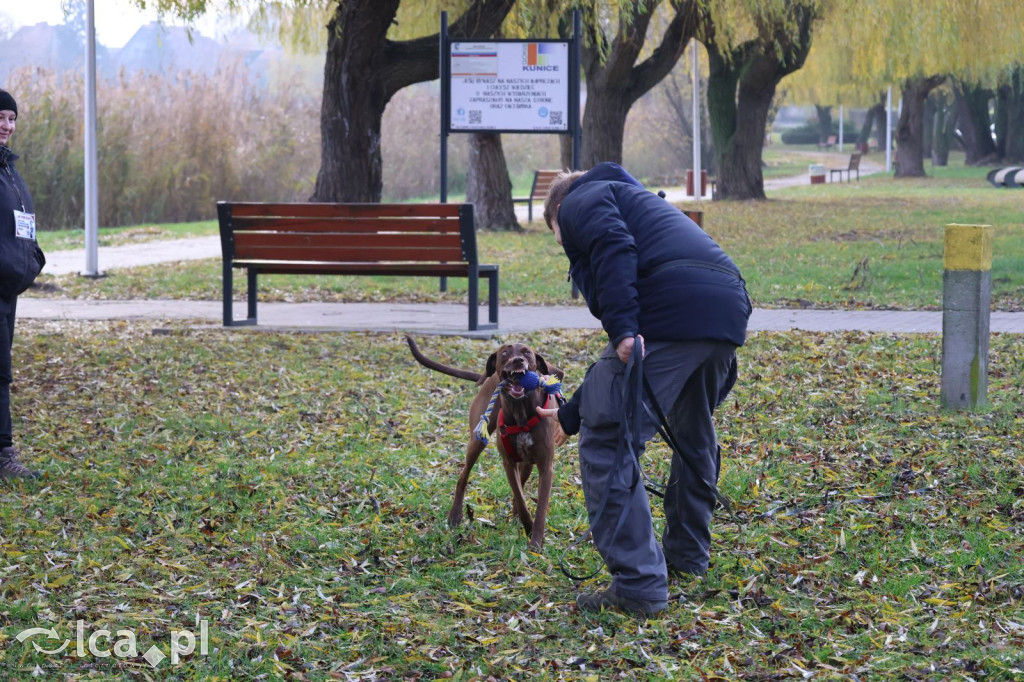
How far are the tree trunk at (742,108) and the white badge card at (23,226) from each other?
24316mm

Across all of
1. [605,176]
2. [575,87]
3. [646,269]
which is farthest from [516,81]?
[646,269]

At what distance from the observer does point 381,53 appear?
14359mm

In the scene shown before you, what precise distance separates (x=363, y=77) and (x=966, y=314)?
8.51m

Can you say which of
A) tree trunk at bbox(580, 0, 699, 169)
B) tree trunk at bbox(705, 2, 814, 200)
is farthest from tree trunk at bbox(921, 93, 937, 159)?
tree trunk at bbox(580, 0, 699, 169)

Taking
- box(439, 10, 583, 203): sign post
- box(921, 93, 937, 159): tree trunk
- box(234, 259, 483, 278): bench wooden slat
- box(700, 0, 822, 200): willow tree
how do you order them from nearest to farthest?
1. box(234, 259, 483, 278): bench wooden slat
2. box(439, 10, 583, 203): sign post
3. box(700, 0, 822, 200): willow tree
4. box(921, 93, 937, 159): tree trunk

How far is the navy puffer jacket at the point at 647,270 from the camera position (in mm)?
4422

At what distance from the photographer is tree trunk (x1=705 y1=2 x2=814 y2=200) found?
3027 cm

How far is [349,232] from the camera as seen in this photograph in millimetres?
10492

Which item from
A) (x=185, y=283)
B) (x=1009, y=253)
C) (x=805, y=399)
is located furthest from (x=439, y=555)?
(x=1009, y=253)

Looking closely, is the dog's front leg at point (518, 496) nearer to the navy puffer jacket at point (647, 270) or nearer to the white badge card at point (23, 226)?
the navy puffer jacket at point (647, 270)

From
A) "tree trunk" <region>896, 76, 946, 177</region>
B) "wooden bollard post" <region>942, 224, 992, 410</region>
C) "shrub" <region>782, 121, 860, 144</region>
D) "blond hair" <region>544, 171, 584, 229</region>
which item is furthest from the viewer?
"shrub" <region>782, 121, 860, 144</region>

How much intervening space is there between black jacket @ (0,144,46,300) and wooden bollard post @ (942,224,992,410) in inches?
202

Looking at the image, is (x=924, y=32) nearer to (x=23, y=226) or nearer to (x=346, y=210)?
(x=346, y=210)

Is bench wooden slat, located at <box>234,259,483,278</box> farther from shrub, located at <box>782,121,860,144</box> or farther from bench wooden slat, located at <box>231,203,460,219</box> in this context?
shrub, located at <box>782,121,860,144</box>
